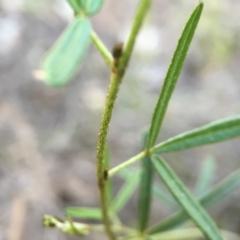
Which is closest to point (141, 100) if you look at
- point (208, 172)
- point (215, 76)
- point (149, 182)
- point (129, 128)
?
point (129, 128)

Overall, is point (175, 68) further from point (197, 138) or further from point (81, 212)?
point (81, 212)

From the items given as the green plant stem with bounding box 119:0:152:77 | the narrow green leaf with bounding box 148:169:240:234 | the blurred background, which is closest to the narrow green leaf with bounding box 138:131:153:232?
the narrow green leaf with bounding box 148:169:240:234

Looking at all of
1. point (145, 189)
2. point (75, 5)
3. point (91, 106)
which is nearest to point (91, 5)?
point (75, 5)

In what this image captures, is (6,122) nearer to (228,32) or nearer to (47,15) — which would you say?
(47,15)

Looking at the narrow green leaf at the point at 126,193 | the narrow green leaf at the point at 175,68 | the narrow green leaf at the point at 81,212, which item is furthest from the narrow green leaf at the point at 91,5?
the narrow green leaf at the point at 126,193

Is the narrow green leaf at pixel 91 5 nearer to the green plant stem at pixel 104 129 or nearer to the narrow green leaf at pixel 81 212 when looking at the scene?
the green plant stem at pixel 104 129

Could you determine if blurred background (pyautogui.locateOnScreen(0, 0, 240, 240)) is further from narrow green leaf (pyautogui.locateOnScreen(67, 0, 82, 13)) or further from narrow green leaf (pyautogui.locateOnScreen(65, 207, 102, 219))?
narrow green leaf (pyautogui.locateOnScreen(67, 0, 82, 13))
